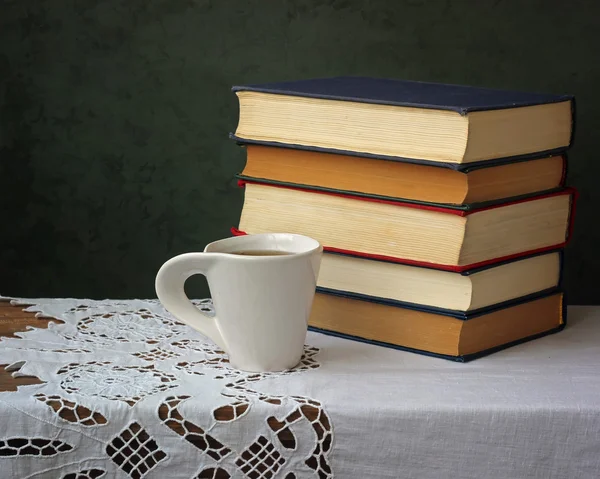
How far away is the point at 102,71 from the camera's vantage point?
51.2 inches

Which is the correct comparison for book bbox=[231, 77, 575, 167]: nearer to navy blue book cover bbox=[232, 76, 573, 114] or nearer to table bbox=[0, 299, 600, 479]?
navy blue book cover bbox=[232, 76, 573, 114]

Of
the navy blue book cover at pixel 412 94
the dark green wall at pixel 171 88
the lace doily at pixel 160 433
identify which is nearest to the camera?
the lace doily at pixel 160 433

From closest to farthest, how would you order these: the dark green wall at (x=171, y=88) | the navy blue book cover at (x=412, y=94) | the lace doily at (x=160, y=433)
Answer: the lace doily at (x=160, y=433)
the navy blue book cover at (x=412, y=94)
the dark green wall at (x=171, y=88)

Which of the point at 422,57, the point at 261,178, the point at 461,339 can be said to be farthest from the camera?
the point at 422,57

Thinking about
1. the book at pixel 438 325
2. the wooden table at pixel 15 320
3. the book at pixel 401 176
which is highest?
the book at pixel 401 176

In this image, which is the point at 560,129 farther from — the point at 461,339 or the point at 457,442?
the point at 457,442

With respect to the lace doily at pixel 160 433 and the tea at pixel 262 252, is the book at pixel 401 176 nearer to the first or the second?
the tea at pixel 262 252

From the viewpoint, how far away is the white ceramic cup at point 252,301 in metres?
0.74

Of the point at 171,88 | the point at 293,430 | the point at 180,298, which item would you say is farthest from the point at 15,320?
the point at 171,88

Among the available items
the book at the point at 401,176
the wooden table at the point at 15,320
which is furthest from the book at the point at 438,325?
the wooden table at the point at 15,320

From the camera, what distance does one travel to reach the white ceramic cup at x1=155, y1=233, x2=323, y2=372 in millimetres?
736

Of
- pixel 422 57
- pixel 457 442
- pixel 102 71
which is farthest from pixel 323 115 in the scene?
pixel 102 71

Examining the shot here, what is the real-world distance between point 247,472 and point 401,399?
5.2 inches

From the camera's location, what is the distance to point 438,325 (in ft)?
2.65
